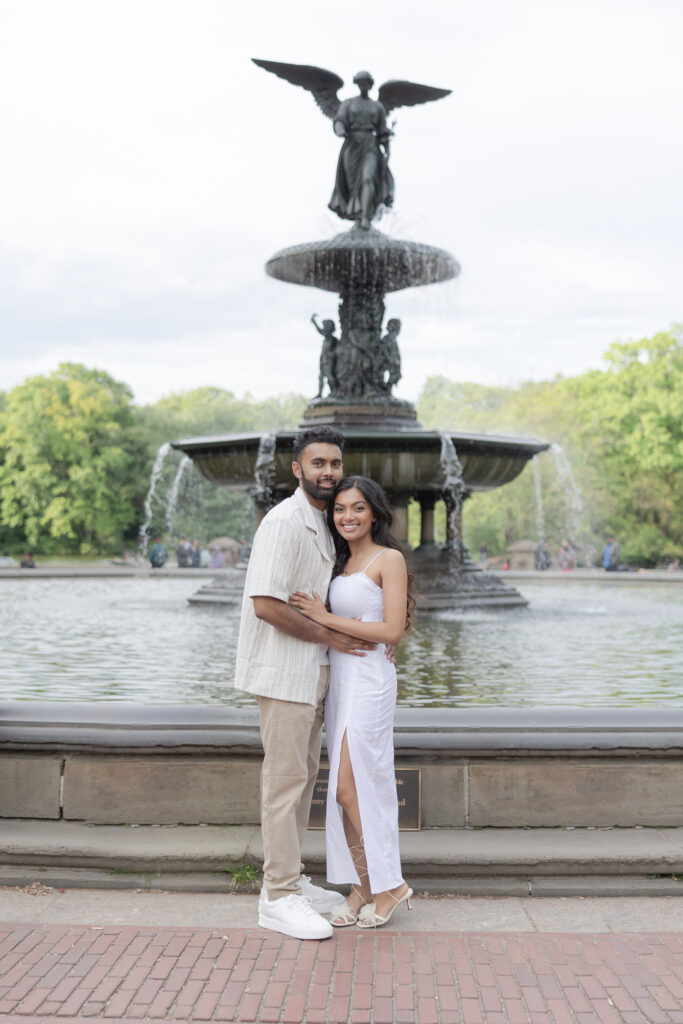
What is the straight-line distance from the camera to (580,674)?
28.1ft

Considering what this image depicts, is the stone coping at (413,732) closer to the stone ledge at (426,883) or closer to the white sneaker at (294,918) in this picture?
the stone ledge at (426,883)

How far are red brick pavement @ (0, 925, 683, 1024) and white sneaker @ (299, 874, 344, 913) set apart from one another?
8.7 inches

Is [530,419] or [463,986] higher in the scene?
[530,419]

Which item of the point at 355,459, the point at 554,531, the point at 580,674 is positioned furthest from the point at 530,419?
the point at 580,674

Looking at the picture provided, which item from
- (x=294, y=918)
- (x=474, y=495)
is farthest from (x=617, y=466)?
(x=294, y=918)

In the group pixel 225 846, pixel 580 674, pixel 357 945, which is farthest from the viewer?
pixel 580 674

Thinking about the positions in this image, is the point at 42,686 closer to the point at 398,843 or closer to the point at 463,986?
the point at 398,843

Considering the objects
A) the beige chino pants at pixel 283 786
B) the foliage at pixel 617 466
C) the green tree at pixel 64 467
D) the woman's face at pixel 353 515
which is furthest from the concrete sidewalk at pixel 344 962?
the green tree at pixel 64 467

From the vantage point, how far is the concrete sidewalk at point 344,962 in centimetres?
361

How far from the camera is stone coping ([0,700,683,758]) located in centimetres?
498

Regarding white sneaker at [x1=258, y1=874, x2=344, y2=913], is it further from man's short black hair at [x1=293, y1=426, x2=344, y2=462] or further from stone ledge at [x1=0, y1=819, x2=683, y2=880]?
man's short black hair at [x1=293, y1=426, x2=344, y2=462]

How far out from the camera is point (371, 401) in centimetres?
1759

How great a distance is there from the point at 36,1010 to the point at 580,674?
5768 millimetres

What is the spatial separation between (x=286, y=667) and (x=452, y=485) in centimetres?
1201
